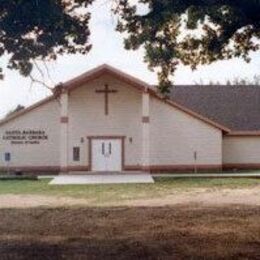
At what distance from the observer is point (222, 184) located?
1353 inches

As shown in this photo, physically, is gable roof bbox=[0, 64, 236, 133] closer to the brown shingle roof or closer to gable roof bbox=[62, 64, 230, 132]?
gable roof bbox=[62, 64, 230, 132]

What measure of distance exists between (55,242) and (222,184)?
20.5m

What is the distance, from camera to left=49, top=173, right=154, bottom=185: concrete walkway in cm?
3744

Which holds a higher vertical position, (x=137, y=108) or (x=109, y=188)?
(x=137, y=108)

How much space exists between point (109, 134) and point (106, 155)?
4.32 feet

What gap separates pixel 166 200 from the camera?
26078 millimetres

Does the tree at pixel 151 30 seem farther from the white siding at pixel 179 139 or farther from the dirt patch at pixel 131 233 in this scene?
the white siding at pixel 179 139

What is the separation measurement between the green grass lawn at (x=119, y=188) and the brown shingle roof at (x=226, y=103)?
1140cm

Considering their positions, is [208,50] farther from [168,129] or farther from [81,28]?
[168,129]

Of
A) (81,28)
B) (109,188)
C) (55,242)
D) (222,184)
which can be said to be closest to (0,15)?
(81,28)

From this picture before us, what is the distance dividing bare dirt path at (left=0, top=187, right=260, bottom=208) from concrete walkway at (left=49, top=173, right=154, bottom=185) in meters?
7.88

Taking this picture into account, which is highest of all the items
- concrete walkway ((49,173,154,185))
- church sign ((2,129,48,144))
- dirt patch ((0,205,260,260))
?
church sign ((2,129,48,144))

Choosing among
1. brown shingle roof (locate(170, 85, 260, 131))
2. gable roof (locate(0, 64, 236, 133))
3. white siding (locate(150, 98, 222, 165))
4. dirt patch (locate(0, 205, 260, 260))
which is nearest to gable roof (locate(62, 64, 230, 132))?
gable roof (locate(0, 64, 236, 133))

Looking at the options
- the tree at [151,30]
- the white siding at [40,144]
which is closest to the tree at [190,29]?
the tree at [151,30]
